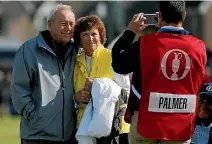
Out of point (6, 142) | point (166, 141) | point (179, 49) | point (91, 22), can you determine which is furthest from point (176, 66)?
point (6, 142)

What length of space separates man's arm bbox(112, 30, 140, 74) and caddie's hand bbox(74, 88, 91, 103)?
68cm

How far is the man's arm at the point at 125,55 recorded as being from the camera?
6.19 metres

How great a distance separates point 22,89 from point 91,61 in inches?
26.2

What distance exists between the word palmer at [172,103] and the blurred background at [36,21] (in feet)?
35.1

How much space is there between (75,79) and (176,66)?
126 cm

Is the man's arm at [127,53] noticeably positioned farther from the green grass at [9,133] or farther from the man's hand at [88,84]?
the green grass at [9,133]

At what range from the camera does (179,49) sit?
6.18 meters

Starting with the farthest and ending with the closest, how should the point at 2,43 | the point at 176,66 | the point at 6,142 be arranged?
the point at 2,43
the point at 6,142
the point at 176,66

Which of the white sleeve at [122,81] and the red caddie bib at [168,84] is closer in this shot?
the red caddie bib at [168,84]

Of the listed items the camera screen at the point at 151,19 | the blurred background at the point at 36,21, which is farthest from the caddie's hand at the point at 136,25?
the blurred background at the point at 36,21

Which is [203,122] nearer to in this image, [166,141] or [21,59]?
[166,141]

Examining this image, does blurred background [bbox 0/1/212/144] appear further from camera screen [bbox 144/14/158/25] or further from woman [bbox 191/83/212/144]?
camera screen [bbox 144/14/158/25]

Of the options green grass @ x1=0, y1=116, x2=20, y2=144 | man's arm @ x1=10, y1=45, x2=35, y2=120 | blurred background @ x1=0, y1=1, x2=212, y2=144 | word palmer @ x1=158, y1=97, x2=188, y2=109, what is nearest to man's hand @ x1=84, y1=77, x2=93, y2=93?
man's arm @ x1=10, y1=45, x2=35, y2=120

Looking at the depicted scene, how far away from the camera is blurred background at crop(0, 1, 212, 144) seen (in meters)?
23.7
